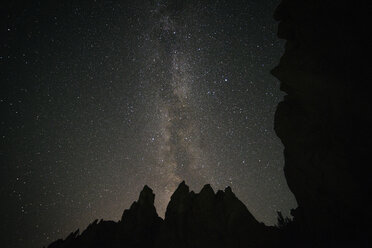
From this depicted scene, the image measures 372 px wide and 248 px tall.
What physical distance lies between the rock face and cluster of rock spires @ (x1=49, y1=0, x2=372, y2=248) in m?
0.05

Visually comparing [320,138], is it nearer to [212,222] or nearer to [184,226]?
[212,222]

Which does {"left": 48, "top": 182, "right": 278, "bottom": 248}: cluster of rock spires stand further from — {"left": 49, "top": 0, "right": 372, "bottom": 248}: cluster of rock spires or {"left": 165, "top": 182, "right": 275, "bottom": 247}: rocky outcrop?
{"left": 49, "top": 0, "right": 372, "bottom": 248}: cluster of rock spires

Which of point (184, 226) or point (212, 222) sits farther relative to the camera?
point (184, 226)

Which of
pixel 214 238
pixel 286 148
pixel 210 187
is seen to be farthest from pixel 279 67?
pixel 214 238

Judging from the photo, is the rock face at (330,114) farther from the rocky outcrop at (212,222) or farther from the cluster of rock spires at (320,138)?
the rocky outcrop at (212,222)

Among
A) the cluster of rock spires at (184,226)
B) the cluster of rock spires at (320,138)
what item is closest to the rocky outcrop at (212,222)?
the cluster of rock spires at (184,226)

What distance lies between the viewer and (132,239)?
88.6 feet

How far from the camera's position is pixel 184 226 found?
2520cm

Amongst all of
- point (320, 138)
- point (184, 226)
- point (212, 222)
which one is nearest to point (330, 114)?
point (320, 138)

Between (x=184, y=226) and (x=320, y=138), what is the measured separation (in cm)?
1908

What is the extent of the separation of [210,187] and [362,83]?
Result: 20.9 metres

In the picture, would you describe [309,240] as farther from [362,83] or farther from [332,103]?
[362,83]

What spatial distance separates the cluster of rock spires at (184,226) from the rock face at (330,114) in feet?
20.6

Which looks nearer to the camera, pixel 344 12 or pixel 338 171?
pixel 344 12
